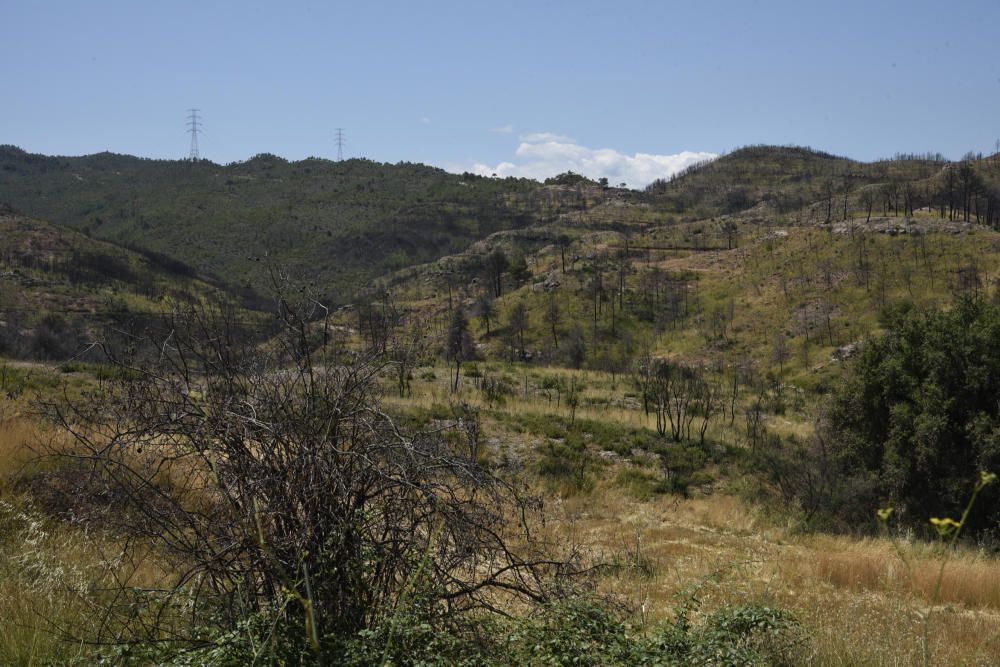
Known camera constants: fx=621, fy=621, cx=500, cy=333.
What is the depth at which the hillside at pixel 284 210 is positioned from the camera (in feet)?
409

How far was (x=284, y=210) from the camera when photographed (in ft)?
483

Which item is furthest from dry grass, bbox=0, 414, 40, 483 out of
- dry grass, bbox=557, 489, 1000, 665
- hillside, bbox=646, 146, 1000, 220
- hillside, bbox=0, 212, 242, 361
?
hillside, bbox=646, 146, 1000, 220

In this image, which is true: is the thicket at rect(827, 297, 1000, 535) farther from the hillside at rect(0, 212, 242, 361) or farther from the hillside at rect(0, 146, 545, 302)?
the hillside at rect(0, 146, 545, 302)

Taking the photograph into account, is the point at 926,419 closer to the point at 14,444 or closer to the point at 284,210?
the point at 14,444

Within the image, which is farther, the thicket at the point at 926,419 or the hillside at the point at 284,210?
the hillside at the point at 284,210

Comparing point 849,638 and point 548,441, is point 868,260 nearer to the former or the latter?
point 548,441

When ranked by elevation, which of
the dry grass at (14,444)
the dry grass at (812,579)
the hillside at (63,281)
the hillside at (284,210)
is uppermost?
the hillside at (284,210)

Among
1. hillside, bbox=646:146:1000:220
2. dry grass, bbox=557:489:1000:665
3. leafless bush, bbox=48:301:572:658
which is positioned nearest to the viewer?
leafless bush, bbox=48:301:572:658

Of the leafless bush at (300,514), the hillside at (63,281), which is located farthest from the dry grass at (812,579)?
the hillside at (63,281)

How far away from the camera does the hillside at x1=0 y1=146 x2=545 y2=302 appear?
125 meters

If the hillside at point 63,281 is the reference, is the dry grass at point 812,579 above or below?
below

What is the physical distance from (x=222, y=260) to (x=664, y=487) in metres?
118

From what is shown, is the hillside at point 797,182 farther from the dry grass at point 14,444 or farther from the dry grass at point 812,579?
the dry grass at point 14,444

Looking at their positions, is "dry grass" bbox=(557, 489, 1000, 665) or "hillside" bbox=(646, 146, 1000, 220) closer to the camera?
"dry grass" bbox=(557, 489, 1000, 665)
